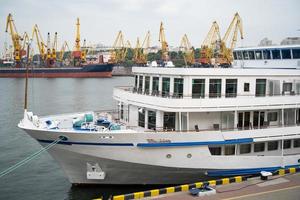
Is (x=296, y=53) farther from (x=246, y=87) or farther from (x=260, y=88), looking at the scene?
(x=246, y=87)

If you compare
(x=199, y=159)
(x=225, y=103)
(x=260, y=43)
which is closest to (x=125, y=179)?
(x=199, y=159)

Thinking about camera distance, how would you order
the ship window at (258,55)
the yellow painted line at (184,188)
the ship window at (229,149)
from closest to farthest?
the yellow painted line at (184,188), the ship window at (229,149), the ship window at (258,55)

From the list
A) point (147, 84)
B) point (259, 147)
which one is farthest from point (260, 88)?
point (147, 84)

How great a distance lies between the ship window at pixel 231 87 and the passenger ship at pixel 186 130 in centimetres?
4

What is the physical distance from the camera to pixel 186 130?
15.0m

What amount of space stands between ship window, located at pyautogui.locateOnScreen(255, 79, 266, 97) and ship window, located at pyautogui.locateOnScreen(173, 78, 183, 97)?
3.76 metres

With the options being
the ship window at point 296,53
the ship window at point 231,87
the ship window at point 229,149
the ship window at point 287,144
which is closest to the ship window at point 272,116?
the ship window at point 287,144

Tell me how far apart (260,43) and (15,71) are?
96634mm

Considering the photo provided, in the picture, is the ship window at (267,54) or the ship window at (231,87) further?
the ship window at (267,54)

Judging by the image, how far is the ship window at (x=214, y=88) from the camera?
50.1 feet

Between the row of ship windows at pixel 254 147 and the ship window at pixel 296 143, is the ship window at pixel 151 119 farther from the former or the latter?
the ship window at pixel 296 143

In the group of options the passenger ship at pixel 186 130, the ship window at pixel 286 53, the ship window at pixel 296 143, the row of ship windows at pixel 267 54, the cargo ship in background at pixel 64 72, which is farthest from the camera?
the cargo ship in background at pixel 64 72

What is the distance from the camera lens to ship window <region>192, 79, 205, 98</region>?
15.0 meters

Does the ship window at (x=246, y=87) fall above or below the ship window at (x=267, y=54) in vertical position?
below
